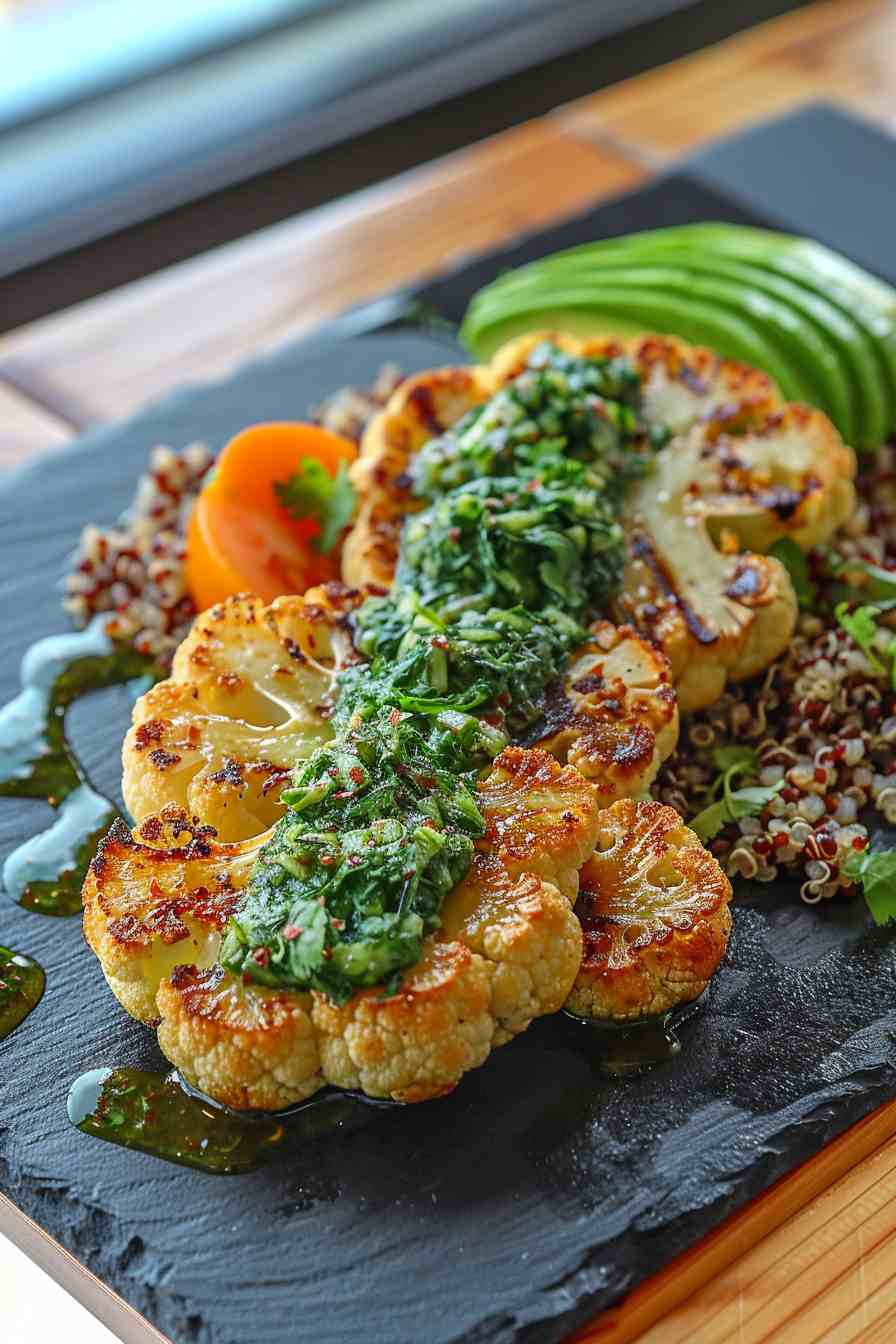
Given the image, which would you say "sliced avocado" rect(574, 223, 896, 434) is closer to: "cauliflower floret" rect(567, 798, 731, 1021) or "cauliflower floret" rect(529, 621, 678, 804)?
"cauliflower floret" rect(529, 621, 678, 804)

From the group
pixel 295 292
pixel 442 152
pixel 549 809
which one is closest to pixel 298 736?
pixel 549 809

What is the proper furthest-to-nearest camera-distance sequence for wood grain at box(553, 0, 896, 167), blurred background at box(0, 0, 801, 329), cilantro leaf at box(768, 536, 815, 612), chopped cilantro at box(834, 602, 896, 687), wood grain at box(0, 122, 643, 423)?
blurred background at box(0, 0, 801, 329) → wood grain at box(553, 0, 896, 167) → wood grain at box(0, 122, 643, 423) → cilantro leaf at box(768, 536, 815, 612) → chopped cilantro at box(834, 602, 896, 687)

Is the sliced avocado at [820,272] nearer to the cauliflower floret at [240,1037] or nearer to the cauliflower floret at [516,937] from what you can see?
the cauliflower floret at [516,937]

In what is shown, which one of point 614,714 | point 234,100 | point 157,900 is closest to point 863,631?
point 614,714

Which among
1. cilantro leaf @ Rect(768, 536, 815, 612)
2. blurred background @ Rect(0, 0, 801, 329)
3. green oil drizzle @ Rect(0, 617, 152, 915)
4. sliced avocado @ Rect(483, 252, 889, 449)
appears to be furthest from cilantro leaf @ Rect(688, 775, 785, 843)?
blurred background @ Rect(0, 0, 801, 329)

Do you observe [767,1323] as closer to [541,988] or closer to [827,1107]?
[827,1107]

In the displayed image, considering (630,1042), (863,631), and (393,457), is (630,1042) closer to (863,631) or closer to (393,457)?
(863,631)
